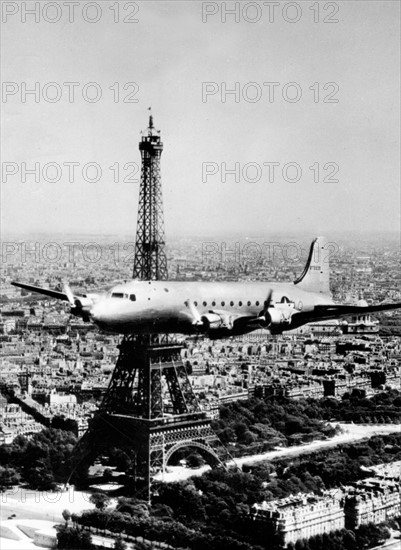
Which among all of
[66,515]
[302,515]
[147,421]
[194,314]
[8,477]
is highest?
[194,314]

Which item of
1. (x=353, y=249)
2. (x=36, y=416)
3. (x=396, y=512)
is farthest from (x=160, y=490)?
(x=353, y=249)

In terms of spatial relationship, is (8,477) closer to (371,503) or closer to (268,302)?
(371,503)

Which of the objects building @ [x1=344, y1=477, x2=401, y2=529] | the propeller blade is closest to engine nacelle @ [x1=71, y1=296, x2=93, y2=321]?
the propeller blade

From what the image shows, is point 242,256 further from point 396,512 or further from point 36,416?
point 396,512

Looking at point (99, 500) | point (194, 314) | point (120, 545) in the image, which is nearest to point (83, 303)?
point (194, 314)

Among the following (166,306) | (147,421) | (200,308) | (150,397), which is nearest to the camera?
(166,306)

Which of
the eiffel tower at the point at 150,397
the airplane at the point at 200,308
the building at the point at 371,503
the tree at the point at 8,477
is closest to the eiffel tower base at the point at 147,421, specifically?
the eiffel tower at the point at 150,397
